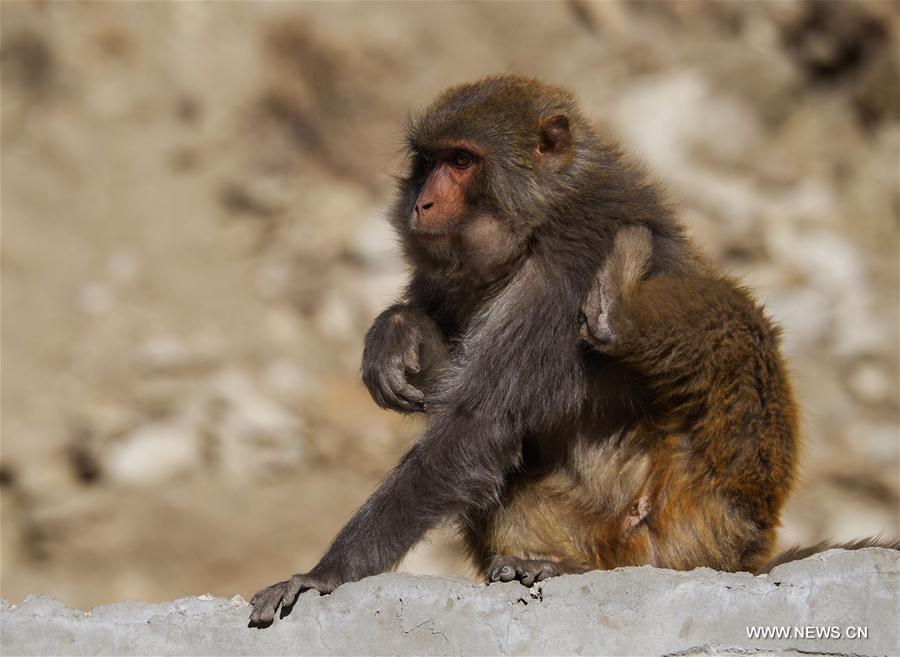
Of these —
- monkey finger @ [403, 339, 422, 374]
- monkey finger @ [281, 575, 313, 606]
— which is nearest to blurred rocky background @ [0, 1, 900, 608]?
monkey finger @ [403, 339, 422, 374]

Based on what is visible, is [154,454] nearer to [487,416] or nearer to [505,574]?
[487,416]

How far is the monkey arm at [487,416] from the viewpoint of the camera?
496cm

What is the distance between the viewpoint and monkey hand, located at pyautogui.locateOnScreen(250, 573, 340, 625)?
4449 mm

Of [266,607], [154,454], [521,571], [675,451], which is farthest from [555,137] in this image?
[154,454]

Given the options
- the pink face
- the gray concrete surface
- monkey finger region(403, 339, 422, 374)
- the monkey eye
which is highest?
the monkey eye

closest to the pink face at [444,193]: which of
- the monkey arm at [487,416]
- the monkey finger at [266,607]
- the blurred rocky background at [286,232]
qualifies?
the monkey arm at [487,416]

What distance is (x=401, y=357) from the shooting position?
530 centimetres

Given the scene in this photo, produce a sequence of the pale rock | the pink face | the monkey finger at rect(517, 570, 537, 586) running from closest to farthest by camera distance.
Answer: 1. the monkey finger at rect(517, 570, 537, 586)
2. the pink face
3. the pale rock

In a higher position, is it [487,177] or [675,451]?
[487,177]

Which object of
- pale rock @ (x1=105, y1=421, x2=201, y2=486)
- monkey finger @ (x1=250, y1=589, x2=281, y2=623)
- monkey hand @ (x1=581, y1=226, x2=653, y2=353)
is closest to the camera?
monkey finger @ (x1=250, y1=589, x2=281, y2=623)

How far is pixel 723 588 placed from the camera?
434 cm

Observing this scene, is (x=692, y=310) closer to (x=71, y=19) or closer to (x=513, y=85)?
(x=513, y=85)

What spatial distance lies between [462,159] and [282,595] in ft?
5.84

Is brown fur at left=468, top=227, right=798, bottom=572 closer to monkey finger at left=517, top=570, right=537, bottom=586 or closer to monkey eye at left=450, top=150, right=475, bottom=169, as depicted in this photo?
monkey finger at left=517, top=570, right=537, bottom=586
